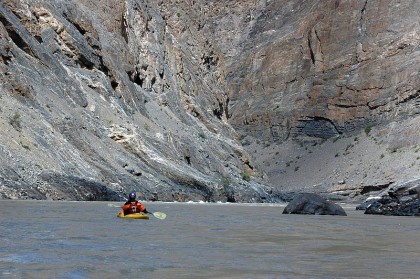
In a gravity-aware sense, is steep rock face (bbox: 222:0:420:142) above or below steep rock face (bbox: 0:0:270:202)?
above

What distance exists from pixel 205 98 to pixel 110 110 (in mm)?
26433

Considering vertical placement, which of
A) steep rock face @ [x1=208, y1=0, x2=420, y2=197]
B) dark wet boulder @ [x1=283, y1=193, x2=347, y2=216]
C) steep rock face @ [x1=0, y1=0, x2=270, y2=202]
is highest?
steep rock face @ [x1=208, y1=0, x2=420, y2=197]

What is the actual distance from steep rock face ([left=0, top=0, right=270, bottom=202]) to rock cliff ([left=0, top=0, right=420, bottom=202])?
0.13m

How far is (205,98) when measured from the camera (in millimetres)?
77625

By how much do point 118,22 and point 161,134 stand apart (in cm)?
1441

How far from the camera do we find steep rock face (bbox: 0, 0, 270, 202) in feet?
124

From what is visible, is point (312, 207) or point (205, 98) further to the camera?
point (205, 98)

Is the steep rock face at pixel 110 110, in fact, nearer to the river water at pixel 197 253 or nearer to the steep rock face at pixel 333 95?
the steep rock face at pixel 333 95

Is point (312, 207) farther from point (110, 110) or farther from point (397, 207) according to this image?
point (110, 110)

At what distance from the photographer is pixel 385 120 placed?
289 feet

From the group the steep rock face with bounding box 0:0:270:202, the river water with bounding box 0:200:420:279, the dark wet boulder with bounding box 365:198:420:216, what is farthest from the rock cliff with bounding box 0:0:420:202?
the river water with bounding box 0:200:420:279

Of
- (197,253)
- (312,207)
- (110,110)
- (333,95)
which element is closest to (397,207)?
(312,207)

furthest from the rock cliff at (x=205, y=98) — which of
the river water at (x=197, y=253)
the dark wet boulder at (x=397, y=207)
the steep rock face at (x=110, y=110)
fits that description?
the river water at (x=197, y=253)

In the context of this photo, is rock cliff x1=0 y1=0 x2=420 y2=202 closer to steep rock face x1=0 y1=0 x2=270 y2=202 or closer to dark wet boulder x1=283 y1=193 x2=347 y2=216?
steep rock face x1=0 y1=0 x2=270 y2=202
